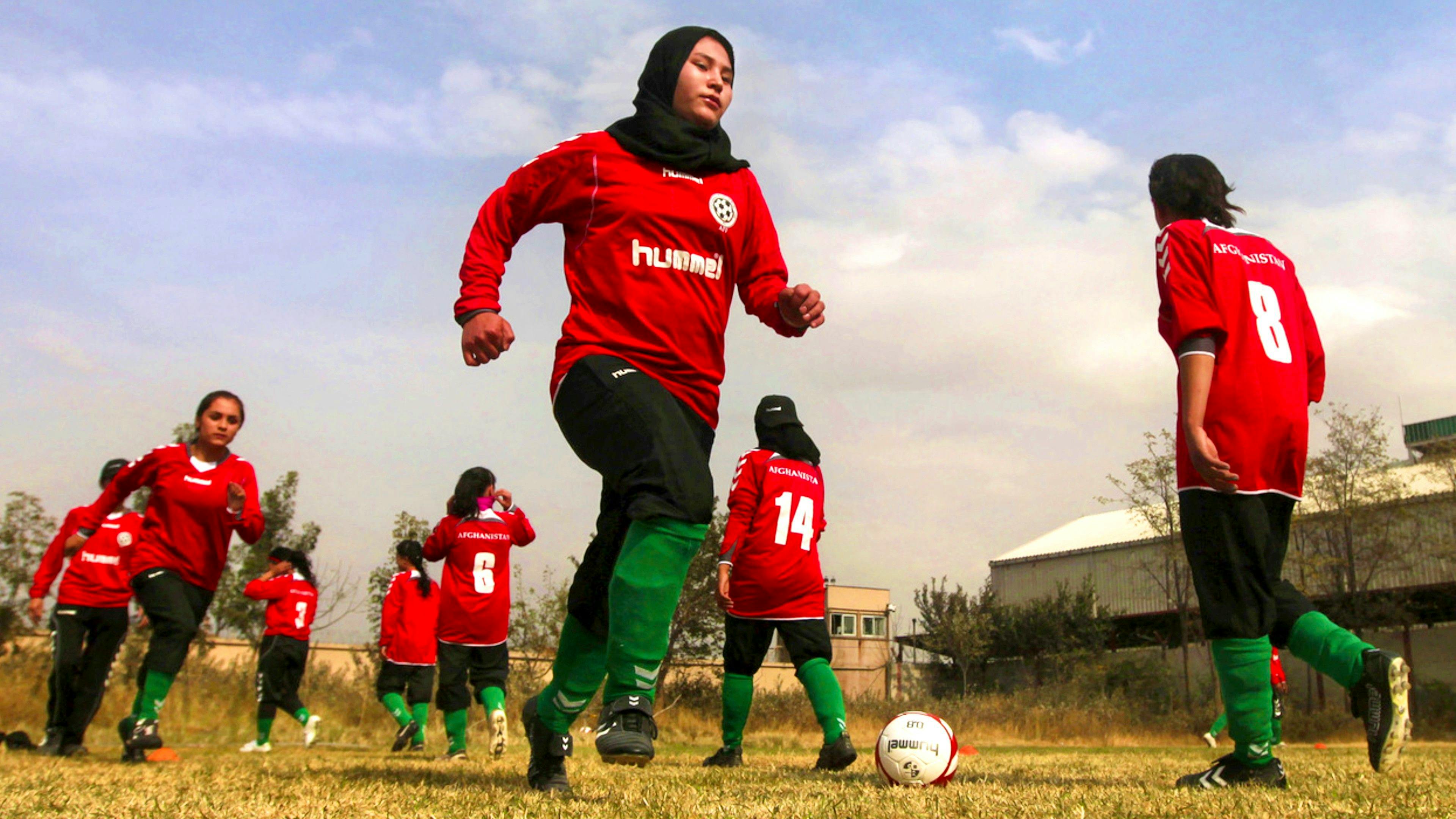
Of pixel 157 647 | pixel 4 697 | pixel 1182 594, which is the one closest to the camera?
pixel 157 647

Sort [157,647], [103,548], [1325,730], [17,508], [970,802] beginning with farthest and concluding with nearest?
1. [1325,730]
2. [17,508]
3. [103,548]
4. [157,647]
5. [970,802]

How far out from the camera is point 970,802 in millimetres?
3121

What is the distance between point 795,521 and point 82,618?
17.5 feet

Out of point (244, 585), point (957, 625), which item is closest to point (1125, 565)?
point (957, 625)

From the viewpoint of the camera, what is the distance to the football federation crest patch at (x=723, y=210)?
3654 mm

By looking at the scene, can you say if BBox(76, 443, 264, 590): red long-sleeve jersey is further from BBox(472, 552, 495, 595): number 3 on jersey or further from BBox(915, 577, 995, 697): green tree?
BBox(915, 577, 995, 697): green tree

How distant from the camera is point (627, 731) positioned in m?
2.77

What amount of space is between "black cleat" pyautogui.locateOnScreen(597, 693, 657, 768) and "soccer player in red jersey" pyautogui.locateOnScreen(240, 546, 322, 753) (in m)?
8.52

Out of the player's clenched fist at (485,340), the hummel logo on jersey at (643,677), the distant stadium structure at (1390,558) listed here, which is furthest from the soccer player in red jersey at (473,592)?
the distant stadium structure at (1390,558)

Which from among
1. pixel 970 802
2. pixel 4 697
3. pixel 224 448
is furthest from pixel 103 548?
pixel 970 802

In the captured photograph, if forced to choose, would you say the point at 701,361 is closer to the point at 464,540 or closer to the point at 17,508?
the point at 464,540

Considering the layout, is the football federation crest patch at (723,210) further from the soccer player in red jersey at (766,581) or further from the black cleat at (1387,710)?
the soccer player in red jersey at (766,581)

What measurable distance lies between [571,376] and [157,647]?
168 inches

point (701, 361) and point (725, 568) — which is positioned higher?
point (701, 361)
